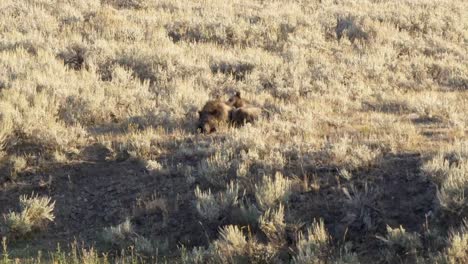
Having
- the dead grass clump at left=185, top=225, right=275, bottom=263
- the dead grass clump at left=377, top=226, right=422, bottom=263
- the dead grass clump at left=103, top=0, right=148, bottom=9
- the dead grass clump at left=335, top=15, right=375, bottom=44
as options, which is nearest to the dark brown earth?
the dead grass clump at left=377, top=226, right=422, bottom=263

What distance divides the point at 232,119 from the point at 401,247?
4.80 meters

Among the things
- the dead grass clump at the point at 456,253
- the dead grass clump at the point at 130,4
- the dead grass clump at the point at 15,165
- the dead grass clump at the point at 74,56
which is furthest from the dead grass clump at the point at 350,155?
the dead grass clump at the point at 130,4

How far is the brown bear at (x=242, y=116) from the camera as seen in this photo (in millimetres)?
10484

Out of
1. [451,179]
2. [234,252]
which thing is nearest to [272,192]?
[234,252]

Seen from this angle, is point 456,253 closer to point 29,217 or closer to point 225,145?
point 225,145

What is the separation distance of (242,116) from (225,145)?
1544mm

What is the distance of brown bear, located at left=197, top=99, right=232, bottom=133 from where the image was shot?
10242mm

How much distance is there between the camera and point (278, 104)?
1198 cm

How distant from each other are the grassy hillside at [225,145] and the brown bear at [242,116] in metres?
0.23

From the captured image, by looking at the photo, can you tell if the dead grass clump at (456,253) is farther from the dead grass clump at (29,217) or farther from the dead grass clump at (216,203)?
the dead grass clump at (29,217)

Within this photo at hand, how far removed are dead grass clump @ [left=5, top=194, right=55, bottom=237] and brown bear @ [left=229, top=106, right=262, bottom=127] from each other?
3.64m

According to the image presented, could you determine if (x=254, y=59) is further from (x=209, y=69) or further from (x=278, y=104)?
(x=278, y=104)

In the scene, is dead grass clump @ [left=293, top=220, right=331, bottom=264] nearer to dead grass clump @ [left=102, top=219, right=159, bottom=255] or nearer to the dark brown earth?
the dark brown earth

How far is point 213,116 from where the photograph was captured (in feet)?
33.9
